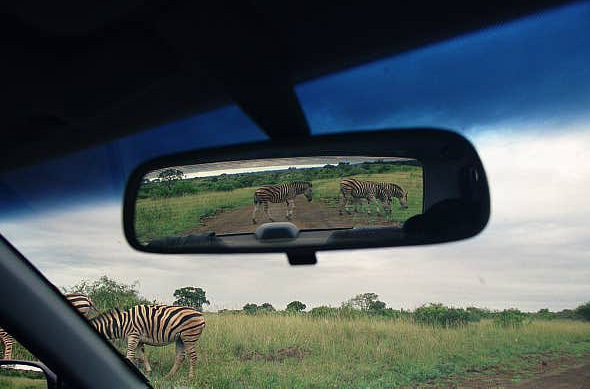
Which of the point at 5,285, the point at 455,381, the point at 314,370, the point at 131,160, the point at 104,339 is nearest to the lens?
the point at 5,285

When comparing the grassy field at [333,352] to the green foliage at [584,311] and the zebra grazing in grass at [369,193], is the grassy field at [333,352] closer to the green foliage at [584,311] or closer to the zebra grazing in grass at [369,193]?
the green foliage at [584,311]

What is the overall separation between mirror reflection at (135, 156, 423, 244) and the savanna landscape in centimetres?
73

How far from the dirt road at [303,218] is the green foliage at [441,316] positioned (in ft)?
2.95

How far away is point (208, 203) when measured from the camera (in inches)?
118

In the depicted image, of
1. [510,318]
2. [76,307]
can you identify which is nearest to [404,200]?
[510,318]

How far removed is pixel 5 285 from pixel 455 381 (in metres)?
2.31

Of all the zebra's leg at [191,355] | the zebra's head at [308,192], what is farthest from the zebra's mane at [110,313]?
the zebra's head at [308,192]

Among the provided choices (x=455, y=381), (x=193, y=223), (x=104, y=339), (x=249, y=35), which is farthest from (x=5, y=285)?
(x=455, y=381)

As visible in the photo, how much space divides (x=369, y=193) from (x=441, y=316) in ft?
3.49

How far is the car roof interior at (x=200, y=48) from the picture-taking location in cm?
274

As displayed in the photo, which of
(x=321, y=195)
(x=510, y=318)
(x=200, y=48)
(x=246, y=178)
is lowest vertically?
(x=510, y=318)

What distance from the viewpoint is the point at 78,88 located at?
3.37 m

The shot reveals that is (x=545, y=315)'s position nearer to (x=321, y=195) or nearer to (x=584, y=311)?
(x=584, y=311)

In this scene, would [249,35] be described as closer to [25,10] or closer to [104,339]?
[25,10]
